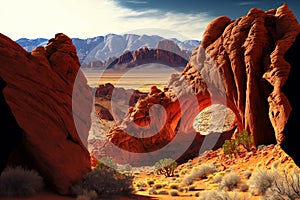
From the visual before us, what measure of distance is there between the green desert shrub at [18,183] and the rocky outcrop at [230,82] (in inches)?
402

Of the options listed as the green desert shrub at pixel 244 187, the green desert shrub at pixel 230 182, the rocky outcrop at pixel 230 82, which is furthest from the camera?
the rocky outcrop at pixel 230 82

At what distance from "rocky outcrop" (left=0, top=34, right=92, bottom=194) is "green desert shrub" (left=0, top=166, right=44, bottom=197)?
91cm

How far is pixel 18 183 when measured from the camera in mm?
9266

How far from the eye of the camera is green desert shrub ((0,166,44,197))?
361 inches

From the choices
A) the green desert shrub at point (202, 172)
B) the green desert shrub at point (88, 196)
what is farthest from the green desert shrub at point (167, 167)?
the green desert shrub at point (88, 196)

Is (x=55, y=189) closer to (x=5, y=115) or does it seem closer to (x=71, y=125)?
(x=71, y=125)

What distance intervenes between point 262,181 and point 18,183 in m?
8.14

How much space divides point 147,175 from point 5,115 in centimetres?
1624

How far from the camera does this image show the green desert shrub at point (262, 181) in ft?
35.1

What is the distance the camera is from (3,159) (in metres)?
7.42

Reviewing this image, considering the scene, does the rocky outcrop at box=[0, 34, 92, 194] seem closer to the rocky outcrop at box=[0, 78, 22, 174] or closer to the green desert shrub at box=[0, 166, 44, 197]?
the green desert shrub at box=[0, 166, 44, 197]

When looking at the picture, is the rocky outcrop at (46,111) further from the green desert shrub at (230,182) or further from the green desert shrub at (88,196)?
the green desert shrub at (230,182)

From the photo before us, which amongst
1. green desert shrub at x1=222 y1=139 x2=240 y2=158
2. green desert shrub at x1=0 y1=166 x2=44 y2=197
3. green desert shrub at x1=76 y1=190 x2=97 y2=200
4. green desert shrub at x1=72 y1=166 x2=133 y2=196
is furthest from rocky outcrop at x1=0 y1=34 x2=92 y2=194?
green desert shrub at x1=222 y1=139 x2=240 y2=158

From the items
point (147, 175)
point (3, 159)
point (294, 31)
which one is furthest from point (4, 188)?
point (294, 31)
